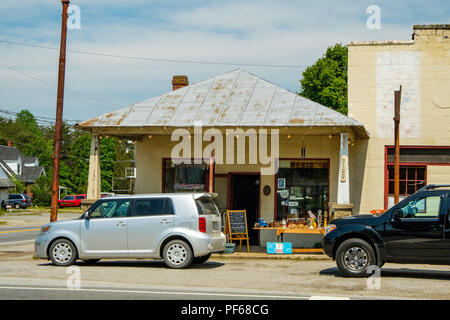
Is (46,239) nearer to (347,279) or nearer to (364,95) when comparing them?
(347,279)

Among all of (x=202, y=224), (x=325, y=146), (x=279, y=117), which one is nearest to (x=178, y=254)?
(x=202, y=224)

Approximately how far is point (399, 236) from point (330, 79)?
3406 centimetres

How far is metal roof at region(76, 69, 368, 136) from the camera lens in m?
16.8

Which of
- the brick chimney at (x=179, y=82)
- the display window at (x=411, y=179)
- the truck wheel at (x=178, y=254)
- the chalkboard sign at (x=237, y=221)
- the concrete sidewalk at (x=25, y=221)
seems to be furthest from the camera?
the concrete sidewalk at (x=25, y=221)

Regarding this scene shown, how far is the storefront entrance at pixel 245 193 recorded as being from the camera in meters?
19.8

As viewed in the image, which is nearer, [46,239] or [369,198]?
[46,239]

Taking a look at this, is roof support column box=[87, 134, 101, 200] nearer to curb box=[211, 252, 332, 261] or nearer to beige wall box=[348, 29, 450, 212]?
curb box=[211, 252, 332, 261]

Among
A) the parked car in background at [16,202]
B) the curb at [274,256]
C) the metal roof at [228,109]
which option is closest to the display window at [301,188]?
the metal roof at [228,109]

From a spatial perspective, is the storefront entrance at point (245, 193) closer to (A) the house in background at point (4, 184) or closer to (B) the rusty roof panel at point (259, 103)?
(B) the rusty roof panel at point (259, 103)

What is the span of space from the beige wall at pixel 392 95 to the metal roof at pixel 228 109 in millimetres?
1390

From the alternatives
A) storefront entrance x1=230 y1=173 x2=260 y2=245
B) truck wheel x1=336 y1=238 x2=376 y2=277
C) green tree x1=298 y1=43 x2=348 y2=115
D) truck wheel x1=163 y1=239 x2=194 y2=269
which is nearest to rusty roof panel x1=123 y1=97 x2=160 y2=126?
storefront entrance x1=230 y1=173 x2=260 y2=245

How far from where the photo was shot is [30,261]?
15984 millimetres

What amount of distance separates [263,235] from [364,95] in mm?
5747
